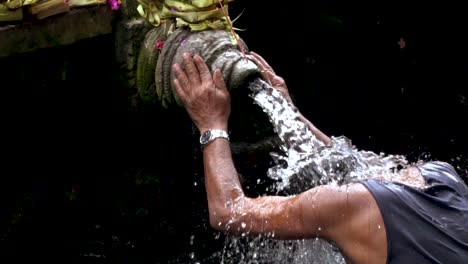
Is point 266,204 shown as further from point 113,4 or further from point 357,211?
point 113,4

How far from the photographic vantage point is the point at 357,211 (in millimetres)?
2336

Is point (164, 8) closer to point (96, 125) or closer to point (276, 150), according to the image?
point (96, 125)

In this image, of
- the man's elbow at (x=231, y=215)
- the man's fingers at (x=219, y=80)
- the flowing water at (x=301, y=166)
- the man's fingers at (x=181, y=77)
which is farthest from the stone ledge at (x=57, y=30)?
the man's elbow at (x=231, y=215)

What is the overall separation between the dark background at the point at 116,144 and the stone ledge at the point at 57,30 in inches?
2.1

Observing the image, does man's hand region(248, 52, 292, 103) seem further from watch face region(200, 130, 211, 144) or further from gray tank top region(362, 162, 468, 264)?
gray tank top region(362, 162, 468, 264)

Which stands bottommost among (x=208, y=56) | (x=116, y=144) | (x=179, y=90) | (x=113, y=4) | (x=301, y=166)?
(x=116, y=144)

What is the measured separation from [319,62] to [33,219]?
1.97m

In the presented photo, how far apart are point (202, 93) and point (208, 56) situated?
143mm

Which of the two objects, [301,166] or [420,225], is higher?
[420,225]

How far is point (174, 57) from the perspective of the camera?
112 inches

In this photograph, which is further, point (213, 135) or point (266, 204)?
point (213, 135)

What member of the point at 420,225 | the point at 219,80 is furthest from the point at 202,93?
Answer: the point at 420,225

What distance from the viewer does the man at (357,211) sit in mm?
2314

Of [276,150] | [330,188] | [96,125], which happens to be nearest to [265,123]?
[276,150]
